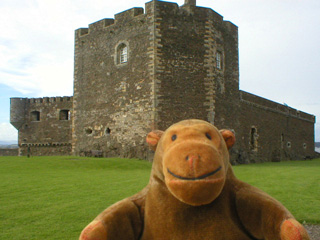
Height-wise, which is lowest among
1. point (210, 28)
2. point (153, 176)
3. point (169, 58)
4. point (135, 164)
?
point (135, 164)

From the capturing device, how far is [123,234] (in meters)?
2.64

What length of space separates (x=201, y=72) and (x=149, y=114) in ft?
12.7

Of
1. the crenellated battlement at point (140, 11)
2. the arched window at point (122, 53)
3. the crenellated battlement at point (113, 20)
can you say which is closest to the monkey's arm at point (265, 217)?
the crenellated battlement at point (140, 11)

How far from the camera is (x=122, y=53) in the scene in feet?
61.8

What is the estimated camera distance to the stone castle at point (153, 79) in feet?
55.8

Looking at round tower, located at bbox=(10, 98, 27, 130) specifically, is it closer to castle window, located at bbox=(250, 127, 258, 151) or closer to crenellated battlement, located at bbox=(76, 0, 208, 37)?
crenellated battlement, located at bbox=(76, 0, 208, 37)

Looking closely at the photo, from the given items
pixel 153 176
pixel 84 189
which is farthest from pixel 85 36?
pixel 153 176

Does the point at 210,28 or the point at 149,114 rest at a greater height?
the point at 210,28

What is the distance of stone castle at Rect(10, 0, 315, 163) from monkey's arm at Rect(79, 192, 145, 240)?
13743mm

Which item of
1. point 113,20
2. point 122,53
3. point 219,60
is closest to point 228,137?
point 122,53

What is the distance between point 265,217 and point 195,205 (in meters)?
0.59

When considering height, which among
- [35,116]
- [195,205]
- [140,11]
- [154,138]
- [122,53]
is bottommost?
[195,205]

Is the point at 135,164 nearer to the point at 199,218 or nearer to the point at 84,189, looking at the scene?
the point at 84,189

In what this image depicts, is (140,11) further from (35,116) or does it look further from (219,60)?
(35,116)
